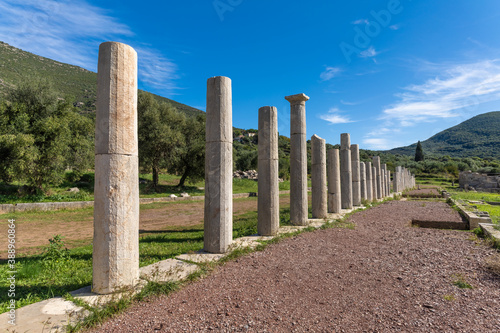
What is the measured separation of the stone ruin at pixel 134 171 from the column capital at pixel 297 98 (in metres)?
0.04

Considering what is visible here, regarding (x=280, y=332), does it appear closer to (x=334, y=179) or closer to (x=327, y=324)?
(x=327, y=324)

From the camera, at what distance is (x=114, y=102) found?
4086 millimetres

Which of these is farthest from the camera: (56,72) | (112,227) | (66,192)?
(56,72)

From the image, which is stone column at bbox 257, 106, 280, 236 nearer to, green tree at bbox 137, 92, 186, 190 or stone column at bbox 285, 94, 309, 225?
stone column at bbox 285, 94, 309, 225

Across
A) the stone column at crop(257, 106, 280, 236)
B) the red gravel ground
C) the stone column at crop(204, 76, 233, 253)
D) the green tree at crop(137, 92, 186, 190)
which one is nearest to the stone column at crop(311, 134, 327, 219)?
the stone column at crop(257, 106, 280, 236)

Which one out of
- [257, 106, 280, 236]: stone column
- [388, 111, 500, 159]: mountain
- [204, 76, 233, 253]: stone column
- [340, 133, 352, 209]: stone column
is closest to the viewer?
[204, 76, 233, 253]: stone column

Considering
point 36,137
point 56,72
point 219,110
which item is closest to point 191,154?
point 36,137

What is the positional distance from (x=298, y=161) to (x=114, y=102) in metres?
6.93

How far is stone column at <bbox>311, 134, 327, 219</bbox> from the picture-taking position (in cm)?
1115

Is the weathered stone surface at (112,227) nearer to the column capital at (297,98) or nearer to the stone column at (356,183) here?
the column capital at (297,98)

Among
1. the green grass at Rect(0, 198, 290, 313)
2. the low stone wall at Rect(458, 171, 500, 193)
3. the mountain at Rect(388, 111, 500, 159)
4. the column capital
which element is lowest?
the green grass at Rect(0, 198, 290, 313)

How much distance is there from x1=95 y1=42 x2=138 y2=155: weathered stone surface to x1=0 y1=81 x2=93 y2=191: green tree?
15052mm

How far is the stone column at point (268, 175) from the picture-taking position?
811 centimetres

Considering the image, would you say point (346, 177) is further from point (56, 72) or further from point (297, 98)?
point (56, 72)
